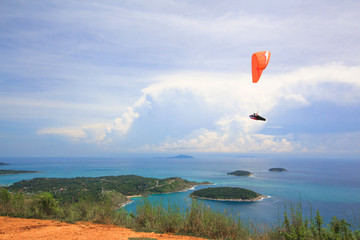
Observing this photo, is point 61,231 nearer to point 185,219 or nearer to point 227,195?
point 185,219

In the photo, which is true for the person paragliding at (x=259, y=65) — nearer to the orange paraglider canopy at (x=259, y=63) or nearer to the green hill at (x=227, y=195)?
the orange paraglider canopy at (x=259, y=63)

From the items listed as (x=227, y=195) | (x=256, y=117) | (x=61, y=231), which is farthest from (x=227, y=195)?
(x=61, y=231)

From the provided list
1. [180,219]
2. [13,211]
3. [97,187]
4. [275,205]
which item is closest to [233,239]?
[180,219]

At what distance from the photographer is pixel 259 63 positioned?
7.52 metres

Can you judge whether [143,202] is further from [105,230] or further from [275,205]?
[275,205]

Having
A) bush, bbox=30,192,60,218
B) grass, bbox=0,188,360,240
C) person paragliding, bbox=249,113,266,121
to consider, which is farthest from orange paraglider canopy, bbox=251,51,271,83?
bush, bbox=30,192,60,218

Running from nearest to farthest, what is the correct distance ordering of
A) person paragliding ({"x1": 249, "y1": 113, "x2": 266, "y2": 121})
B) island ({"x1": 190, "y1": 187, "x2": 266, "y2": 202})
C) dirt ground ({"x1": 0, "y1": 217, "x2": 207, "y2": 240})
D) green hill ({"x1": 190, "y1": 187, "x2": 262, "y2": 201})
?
dirt ground ({"x1": 0, "y1": 217, "x2": 207, "y2": 240}) → person paragliding ({"x1": 249, "y1": 113, "x2": 266, "y2": 121}) → island ({"x1": 190, "y1": 187, "x2": 266, "y2": 202}) → green hill ({"x1": 190, "y1": 187, "x2": 262, "y2": 201})

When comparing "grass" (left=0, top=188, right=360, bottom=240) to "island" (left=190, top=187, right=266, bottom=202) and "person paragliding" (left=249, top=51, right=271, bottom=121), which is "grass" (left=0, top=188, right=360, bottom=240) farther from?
"island" (left=190, top=187, right=266, bottom=202)

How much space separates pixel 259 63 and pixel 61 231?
Result: 26.6ft

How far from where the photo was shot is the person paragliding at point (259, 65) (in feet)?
24.4

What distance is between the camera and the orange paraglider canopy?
752cm

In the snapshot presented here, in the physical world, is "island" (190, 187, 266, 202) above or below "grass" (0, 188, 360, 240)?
below

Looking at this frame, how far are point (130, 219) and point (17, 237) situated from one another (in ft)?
10.6

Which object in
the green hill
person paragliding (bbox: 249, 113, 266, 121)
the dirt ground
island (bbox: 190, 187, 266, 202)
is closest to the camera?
the dirt ground
